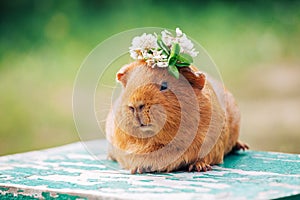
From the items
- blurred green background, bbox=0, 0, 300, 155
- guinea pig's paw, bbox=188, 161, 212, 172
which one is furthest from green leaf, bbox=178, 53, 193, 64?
blurred green background, bbox=0, 0, 300, 155

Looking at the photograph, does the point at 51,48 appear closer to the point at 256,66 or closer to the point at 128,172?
the point at 256,66

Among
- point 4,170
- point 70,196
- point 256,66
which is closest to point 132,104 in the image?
point 70,196

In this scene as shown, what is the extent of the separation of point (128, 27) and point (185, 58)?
2.21 metres

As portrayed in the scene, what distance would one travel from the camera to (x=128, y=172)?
6.82 feet

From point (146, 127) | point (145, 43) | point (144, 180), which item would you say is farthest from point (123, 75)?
point (144, 180)

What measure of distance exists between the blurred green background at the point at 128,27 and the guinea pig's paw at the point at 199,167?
170 centimetres

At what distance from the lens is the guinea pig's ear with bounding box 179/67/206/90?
2027 millimetres

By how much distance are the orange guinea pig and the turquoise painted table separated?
0.20 feet

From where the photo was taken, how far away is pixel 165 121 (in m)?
1.94

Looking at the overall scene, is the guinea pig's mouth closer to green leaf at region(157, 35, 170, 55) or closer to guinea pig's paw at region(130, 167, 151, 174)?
guinea pig's paw at region(130, 167, 151, 174)

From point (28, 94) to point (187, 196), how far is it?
8.80 feet

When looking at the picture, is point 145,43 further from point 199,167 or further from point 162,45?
point 199,167

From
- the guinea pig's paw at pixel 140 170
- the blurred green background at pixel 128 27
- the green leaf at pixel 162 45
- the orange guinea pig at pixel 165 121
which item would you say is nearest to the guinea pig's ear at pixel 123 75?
the orange guinea pig at pixel 165 121

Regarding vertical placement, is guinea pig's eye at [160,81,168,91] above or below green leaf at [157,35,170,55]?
below
